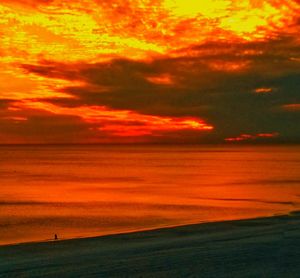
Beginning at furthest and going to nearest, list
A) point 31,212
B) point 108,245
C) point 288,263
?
point 31,212 < point 108,245 < point 288,263

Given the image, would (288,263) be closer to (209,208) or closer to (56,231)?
(56,231)

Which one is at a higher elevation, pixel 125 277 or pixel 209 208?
pixel 209 208

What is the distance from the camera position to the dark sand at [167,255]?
42.7ft

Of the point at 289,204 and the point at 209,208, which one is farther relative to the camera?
the point at 289,204

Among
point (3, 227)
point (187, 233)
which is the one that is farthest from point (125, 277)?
point (3, 227)

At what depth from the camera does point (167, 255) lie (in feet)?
50.2

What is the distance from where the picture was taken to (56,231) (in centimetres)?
2600

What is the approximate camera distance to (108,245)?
61.7ft

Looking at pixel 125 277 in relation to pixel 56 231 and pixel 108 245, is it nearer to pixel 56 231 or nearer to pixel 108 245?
pixel 108 245

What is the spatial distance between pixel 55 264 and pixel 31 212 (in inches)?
801

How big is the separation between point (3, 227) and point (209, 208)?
14.2 meters

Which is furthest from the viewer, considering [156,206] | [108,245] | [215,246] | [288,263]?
[156,206]

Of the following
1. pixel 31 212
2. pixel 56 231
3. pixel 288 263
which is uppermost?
pixel 31 212

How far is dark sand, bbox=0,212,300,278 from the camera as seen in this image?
13.0 metres
